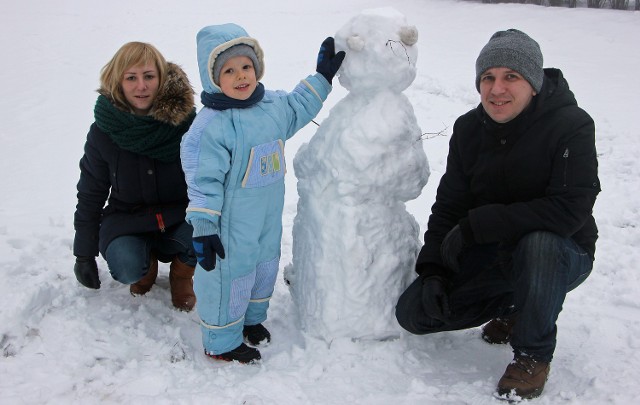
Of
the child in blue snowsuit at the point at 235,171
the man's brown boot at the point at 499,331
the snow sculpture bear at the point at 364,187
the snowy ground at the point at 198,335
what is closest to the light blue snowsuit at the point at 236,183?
the child in blue snowsuit at the point at 235,171

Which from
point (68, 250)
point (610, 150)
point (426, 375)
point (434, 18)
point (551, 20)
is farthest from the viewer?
point (434, 18)

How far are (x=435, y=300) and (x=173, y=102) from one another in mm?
1593

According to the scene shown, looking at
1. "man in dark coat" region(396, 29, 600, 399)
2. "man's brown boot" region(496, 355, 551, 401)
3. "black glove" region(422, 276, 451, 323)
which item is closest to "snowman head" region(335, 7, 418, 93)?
"man in dark coat" region(396, 29, 600, 399)

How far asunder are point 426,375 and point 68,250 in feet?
7.55

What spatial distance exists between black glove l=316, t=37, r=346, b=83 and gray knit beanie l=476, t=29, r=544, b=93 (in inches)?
25.7

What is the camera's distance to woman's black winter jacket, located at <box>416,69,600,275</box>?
2.23 metres

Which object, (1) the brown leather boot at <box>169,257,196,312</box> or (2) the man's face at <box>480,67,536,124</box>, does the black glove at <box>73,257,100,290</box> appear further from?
(2) the man's face at <box>480,67,536,124</box>

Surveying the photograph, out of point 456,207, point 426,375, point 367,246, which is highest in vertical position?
point 456,207

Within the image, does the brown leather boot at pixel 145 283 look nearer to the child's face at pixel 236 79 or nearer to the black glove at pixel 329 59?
the child's face at pixel 236 79

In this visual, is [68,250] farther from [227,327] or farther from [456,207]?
[456,207]

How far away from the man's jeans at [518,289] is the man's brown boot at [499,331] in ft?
0.25

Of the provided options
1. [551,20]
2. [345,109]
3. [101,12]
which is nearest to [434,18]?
[551,20]

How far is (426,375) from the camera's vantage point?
250 cm

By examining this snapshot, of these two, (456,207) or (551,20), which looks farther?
(551,20)
